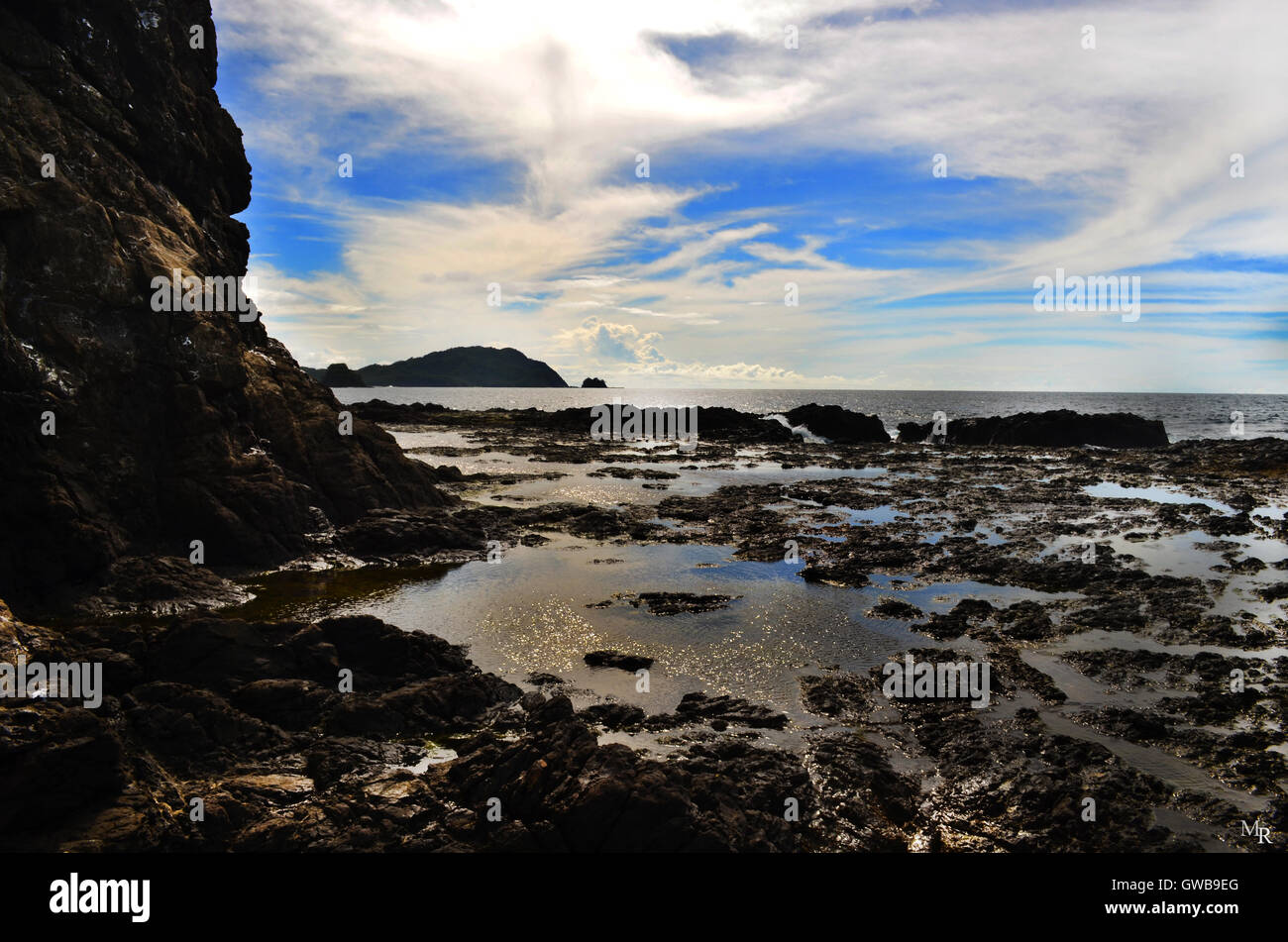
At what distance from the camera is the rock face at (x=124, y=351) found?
20.2 metres

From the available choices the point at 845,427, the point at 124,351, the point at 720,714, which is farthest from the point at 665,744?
the point at 845,427

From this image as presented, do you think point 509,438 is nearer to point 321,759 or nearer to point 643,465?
point 643,465

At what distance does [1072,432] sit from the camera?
265 feet

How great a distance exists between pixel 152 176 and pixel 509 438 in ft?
186

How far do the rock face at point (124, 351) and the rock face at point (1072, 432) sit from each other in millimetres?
78375

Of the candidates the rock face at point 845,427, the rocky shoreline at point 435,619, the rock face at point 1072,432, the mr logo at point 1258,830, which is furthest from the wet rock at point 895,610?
the rock face at point 1072,432

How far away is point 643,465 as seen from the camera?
206 ft

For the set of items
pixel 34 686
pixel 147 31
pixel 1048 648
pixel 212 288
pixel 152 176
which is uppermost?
pixel 147 31

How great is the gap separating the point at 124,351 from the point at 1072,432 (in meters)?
91.2
